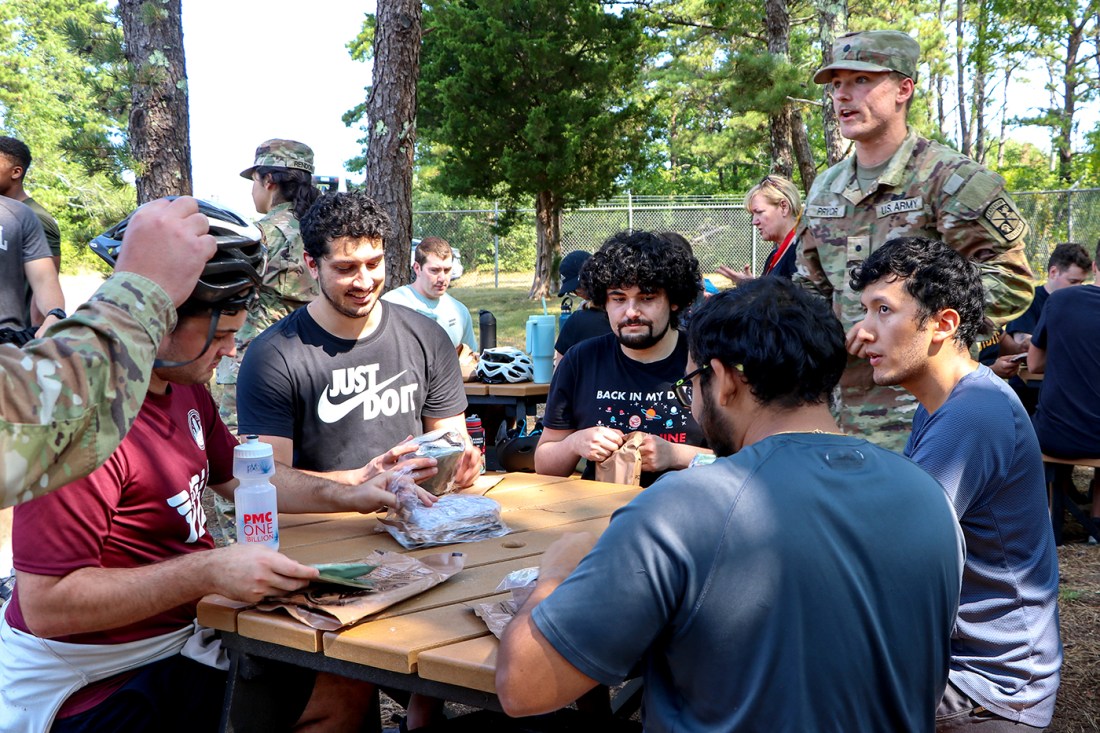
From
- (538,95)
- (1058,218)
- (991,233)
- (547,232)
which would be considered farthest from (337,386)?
(1058,218)

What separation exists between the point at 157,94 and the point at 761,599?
527cm

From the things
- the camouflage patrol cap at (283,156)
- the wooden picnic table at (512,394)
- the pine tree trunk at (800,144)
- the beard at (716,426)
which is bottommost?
the wooden picnic table at (512,394)

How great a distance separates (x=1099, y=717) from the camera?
10.9 feet

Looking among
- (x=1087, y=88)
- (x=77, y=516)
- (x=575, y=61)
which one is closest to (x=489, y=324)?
(x=77, y=516)

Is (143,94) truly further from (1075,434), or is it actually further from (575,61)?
(575,61)

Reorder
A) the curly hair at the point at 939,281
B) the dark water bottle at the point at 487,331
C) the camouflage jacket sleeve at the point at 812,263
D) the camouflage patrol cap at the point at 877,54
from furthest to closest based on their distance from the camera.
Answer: the dark water bottle at the point at 487,331
the camouflage jacket sleeve at the point at 812,263
the camouflage patrol cap at the point at 877,54
the curly hair at the point at 939,281

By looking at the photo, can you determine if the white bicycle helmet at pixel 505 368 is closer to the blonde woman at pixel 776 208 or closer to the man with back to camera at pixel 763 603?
the blonde woman at pixel 776 208

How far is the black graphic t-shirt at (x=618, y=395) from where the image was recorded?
11.2 ft

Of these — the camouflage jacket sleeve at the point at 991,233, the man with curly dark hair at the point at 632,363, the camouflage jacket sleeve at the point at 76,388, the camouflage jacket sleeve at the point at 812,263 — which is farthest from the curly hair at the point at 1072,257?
the camouflage jacket sleeve at the point at 76,388

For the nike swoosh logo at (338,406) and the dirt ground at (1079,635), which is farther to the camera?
Result: the dirt ground at (1079,635)

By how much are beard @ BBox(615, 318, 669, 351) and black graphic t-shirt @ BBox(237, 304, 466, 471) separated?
70 centimetres

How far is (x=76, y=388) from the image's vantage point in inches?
42.3

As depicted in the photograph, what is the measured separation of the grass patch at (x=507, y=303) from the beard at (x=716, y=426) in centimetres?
1119

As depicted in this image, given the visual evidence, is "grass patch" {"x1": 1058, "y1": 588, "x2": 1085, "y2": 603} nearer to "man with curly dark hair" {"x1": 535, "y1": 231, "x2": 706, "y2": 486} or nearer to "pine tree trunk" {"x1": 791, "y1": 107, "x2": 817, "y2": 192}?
"man with curly dark hair" {"x1": 535, "y1": 231, "x2": 706, "y2": 486}
